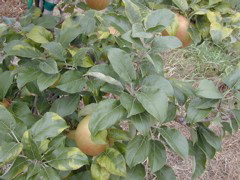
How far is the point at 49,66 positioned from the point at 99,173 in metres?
0.26

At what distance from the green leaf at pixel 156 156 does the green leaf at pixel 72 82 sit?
0.20 m

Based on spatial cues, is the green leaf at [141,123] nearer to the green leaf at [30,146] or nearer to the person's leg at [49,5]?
the green leaf at [30,146]

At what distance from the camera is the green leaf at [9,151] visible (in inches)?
25.0

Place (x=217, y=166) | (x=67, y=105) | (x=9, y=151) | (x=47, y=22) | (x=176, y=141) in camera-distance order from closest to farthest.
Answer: (x=9, y=151) < (x=176, y=141) < (x=67, y=105) < (x=47, y=22) < (x=217, y=166)

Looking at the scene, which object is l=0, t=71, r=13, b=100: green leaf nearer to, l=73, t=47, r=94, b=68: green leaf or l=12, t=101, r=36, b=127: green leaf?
l=12, t=101, r=36, b=127: green leaf

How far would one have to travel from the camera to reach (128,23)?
2.68 feet

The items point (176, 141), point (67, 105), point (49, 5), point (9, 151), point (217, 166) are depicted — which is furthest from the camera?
point (217, 166)

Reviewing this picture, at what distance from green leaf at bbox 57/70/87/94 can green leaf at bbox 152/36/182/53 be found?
6.8 inches

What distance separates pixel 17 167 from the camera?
689mm

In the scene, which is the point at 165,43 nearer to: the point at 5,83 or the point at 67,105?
the point at 67,105

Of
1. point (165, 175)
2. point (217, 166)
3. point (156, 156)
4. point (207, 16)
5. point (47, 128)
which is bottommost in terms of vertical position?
point (217, 166)

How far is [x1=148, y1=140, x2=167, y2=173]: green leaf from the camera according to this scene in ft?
2.46

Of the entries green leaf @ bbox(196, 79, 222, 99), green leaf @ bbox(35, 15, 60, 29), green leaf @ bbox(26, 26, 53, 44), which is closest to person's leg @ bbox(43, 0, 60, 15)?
green leaf @ bbox(35, 15, 60, 29)

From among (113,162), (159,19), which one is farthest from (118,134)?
(159,19)
